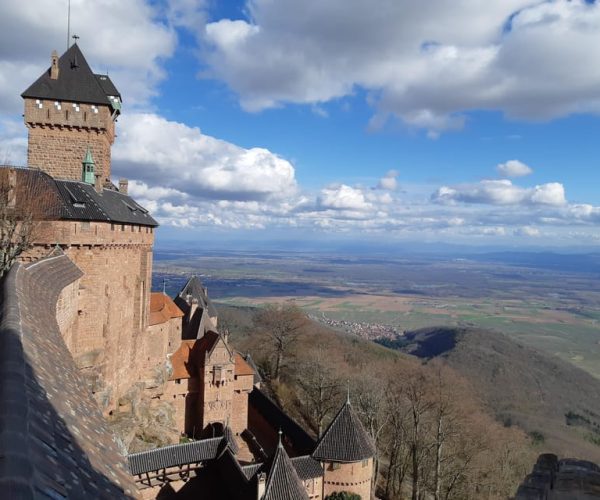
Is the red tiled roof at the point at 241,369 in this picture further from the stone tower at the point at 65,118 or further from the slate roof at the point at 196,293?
the stone tower at the point at 65,118

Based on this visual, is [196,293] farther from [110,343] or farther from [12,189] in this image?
[12,189]

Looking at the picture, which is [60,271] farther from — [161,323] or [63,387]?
[161,323]

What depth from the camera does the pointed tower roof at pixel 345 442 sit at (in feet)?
84.2

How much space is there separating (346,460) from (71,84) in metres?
26.1

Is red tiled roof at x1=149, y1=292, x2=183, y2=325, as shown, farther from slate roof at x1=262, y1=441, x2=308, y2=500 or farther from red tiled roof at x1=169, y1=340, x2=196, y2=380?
slate roof at x1=262, y1=441, x2=308, y2=500

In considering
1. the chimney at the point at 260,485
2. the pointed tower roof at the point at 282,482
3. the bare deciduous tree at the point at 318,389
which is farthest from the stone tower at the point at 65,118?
the bare deciduous tree at the point at 318,389

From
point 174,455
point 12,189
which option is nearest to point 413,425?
point 174,455

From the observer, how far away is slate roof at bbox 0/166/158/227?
61.6ft

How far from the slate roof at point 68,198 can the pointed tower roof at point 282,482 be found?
558 inches

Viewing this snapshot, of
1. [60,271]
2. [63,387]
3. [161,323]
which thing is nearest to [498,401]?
[161,323]

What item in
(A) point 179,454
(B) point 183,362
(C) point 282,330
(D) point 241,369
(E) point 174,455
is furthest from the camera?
(C) point 282,330

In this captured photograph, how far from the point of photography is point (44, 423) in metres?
4.06

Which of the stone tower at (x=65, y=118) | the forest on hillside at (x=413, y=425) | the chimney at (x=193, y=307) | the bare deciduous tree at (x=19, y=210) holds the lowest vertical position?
the forest on hillside at (x=413, y=425)

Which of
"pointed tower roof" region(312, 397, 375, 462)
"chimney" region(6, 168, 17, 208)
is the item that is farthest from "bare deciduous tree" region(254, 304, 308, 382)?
"chimney" region(6, 168, 17, 208)
